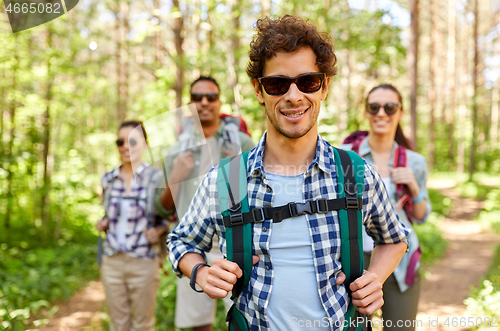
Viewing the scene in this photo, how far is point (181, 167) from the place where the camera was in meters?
2.17

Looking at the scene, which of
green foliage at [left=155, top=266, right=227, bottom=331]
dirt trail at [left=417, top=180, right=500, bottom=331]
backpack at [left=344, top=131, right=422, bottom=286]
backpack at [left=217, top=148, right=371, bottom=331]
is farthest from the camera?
dirt trail at [left=417, top=180, right=500, bottom=331]

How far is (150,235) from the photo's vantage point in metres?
3.49

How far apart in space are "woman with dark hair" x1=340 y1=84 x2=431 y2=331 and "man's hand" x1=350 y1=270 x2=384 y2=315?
41.1 inches

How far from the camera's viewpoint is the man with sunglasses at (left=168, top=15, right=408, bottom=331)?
1.57m

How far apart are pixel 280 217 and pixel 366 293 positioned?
1.57 feet

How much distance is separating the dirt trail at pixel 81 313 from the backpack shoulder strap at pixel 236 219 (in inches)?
162

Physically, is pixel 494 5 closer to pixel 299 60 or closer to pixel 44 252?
pixel 299 60

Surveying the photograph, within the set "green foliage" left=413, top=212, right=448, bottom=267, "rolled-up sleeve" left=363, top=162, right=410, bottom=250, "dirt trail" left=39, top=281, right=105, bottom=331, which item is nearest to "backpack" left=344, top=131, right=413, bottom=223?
"rolled-up sleeve" left=363, top=162, right=410, bottom=250

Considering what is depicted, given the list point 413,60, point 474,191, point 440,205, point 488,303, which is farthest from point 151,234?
point 474,191

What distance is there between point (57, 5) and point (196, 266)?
2.05 m

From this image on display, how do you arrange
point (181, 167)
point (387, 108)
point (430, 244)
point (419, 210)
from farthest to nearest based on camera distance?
point (430, 244) < point (387, 108) < point (419, 210) < point (181, 167)

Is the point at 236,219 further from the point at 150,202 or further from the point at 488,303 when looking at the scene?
the point at 488,303

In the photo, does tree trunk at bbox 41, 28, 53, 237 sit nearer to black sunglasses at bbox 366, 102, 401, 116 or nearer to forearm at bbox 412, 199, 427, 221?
black sunglasses at bbox 366, 102, 401, 116

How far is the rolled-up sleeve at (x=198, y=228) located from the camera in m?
1.66
